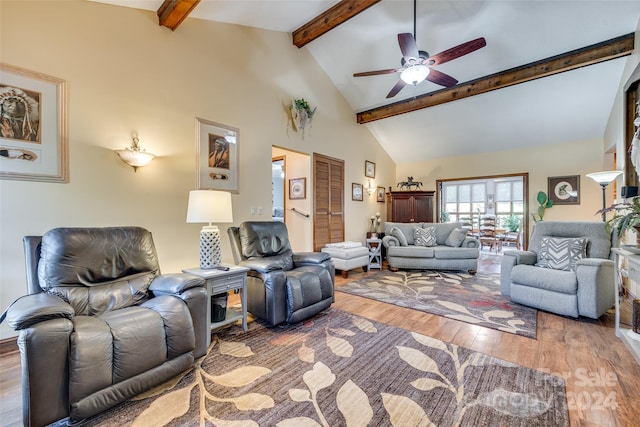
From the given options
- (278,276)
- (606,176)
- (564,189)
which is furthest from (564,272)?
(564,189)

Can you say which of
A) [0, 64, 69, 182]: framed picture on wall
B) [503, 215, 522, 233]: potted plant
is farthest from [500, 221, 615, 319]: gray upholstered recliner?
[503, 215, 522, 233]: potted plant

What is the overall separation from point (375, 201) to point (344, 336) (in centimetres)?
461

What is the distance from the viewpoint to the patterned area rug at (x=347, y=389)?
55.4 inches

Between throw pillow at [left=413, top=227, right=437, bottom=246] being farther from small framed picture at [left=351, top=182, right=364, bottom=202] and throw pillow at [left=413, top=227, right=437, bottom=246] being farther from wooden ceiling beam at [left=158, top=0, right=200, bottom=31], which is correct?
wooden ceiling beam at [left=158, top=0, right=200, bottom=31]

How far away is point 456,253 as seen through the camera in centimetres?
466

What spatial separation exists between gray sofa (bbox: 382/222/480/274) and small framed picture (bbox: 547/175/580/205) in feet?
7.79

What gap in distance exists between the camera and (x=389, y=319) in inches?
107

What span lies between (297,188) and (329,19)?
8.59ft

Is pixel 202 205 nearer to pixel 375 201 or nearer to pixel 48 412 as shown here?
pixel 48 412

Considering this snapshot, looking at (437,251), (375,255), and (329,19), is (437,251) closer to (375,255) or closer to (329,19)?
(375,255)

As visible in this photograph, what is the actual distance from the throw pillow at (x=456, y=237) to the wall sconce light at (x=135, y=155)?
4.81 metres

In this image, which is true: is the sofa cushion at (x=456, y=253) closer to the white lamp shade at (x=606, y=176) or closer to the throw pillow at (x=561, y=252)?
the throw pillow at (x=561, y=252)

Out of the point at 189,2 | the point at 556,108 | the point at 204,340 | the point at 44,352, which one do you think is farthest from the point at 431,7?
the point at 44,352

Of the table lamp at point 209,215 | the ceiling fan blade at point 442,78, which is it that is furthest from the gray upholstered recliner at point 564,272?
the table lamp at point 209,215
